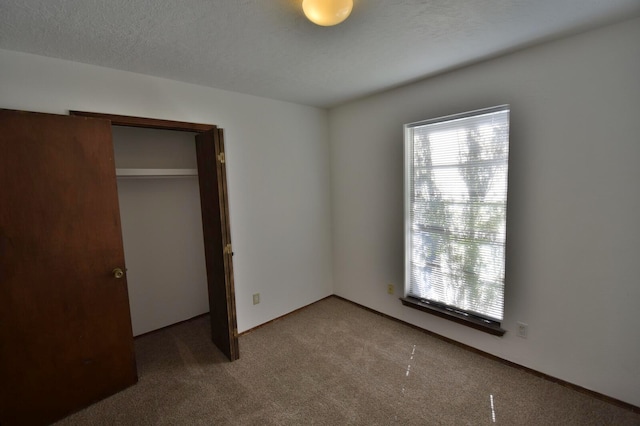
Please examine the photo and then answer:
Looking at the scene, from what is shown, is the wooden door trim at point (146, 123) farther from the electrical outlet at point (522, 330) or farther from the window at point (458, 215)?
the electrical outlet at point (522, 330)

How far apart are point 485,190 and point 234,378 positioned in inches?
98.5

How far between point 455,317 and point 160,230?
A: 3048 millimetres

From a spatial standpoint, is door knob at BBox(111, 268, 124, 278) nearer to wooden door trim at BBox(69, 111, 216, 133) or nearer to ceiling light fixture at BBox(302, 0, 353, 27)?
wooden door trim at BBox(69, 111, 216, 133)

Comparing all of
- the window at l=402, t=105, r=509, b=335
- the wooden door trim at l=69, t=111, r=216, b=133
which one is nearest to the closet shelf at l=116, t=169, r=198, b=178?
the wooden door trim at l=69, t=111, r=216, b=133

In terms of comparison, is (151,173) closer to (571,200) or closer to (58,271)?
(58,271)

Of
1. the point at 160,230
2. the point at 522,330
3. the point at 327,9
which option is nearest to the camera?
the point at 327,9

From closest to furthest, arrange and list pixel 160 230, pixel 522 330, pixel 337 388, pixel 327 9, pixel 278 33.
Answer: pixel 327 9
pixel 278 33
pixel 337 388
pixel 522 330
pixel 160 230

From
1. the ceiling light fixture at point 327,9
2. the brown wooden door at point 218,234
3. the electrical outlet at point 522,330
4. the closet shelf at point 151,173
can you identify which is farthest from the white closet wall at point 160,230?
the electrical outlet at point 522,330

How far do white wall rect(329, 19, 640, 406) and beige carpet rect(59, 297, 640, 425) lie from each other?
246 millimetres

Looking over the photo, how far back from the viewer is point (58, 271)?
1.89 meters

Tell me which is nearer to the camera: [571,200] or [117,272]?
[571,200]

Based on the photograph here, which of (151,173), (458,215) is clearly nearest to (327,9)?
(458,215)

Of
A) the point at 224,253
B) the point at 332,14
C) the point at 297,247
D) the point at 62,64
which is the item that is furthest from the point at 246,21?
the point at 297,247

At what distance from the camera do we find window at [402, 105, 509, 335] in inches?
87.7
